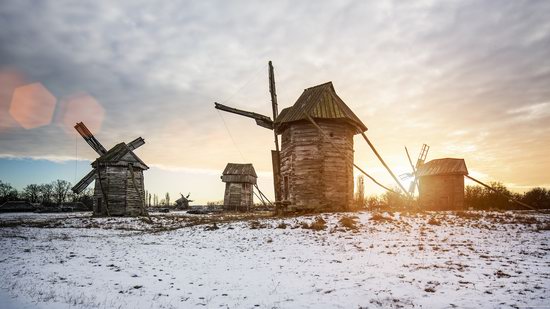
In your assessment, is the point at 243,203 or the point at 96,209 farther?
the point at 243,203

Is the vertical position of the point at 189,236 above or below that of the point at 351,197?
below

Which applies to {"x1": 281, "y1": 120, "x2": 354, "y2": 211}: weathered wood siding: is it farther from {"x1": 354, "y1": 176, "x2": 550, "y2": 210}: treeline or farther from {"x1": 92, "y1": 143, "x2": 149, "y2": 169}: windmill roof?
{"x1": 92, "y1": 143, "x2": 149, "y2": 169}: windmill roof

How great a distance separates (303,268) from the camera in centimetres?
954

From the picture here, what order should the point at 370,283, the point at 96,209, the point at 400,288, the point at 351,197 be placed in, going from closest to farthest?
the point at 400,288, the point at 370,283, the point at 351,197, the point at 96,209

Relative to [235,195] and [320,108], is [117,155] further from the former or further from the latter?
[320,108]

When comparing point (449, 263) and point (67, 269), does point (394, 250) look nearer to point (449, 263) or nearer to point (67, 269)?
point (449, 263)

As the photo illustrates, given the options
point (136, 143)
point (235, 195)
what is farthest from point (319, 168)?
point (235, 195)

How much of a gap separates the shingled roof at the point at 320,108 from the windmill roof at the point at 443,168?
615 inches

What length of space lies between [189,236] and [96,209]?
2172 cm

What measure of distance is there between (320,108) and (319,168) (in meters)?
4.22

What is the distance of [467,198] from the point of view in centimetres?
4450

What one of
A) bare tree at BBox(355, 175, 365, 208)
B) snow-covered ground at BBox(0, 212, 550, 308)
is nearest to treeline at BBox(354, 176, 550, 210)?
bare tree at BBox(355, 175, 365, 208)

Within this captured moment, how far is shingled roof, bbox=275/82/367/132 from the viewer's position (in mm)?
21688

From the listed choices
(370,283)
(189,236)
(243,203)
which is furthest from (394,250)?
(243,203)
